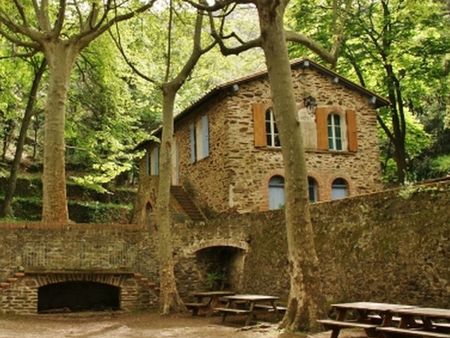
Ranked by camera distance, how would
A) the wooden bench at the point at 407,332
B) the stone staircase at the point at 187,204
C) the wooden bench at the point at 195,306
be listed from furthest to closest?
the stone staircase at the point at 187,204, the wooden bench at the point at 195,306, the wooden bench at the point at 407,332

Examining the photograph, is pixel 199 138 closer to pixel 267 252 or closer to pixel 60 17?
pixel 60 17

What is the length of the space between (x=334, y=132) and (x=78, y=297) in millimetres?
9694

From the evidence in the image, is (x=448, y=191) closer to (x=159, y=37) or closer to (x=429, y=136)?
(x=159, y=37)

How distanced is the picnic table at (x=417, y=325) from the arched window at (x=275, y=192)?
9.75 metres

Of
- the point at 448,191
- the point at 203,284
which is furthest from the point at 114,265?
the point at 448,191

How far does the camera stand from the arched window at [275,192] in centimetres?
1811

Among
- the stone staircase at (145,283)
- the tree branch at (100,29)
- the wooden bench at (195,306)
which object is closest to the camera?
the wooden bench at (195,306)

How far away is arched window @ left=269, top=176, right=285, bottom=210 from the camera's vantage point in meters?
18.1

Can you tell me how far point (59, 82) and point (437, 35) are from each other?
13.3m

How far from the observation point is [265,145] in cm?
1811

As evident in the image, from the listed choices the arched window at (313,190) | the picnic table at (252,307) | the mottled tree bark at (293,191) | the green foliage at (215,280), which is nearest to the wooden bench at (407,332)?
the mottled tree bark at (293,191)

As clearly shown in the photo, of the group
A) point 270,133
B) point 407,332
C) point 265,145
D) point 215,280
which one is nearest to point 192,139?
point 270,133

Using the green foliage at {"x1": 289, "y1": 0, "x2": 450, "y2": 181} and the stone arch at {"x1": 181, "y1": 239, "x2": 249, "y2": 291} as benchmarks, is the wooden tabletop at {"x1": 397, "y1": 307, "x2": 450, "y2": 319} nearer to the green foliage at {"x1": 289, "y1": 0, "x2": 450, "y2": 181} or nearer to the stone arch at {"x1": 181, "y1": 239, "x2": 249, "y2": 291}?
the stone arch at {"x1": 181, "y1": 239, "x2": 249, "y2": 291}

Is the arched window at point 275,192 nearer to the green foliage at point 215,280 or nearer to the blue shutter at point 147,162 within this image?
the green foliage at point 215,280
